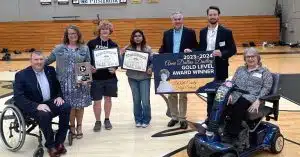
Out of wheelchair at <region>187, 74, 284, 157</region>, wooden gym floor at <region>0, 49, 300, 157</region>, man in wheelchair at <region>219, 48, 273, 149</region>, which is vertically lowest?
wooden gym floor at <region>0, 49, 300, 157</region>

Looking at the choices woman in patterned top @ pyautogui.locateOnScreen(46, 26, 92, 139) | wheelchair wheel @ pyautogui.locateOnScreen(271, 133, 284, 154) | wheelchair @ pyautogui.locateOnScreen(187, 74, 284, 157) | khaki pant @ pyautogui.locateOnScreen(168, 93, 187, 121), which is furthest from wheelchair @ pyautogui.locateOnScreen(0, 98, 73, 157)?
wheelchair wheel @ pyautogui.locateOnScreen(271, 133, 284, 154)

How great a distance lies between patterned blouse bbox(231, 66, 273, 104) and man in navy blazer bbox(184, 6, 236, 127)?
48 cm

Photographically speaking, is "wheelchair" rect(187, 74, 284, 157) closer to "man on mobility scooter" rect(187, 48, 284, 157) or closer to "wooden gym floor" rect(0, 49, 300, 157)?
"man on mobility scooter" rect(187, 48, 284, 157)

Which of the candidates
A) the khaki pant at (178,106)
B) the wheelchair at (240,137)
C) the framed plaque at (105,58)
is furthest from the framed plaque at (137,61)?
the wheelchair at (240,137)

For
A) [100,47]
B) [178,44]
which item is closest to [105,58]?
[100,47]

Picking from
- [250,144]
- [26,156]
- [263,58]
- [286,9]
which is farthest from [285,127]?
[286,9]

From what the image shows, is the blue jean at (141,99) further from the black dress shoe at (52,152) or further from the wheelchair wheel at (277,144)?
the wheelchair wheel at (277,144)

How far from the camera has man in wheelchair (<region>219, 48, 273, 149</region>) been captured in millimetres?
3654

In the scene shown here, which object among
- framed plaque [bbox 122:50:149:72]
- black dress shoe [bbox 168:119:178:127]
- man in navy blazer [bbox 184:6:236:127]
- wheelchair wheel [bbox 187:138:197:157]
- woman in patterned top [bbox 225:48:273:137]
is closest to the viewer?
woman in patterned top [bbox 225:48:273:137]

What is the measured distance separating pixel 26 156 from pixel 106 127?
1.22m

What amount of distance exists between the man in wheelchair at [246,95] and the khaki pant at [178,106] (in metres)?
1.08

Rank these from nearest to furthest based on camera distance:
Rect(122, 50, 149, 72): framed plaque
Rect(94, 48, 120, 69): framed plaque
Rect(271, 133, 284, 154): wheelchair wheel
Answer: Rect(271, 133, 284, 154): wheelchair wheel
Rect(94, 48, 120, 69): framed plaque
Rect(122, 50, 149, 72): framed plaque

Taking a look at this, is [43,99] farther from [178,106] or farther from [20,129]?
[178,106]

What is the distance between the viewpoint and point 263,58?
38.7 feet
